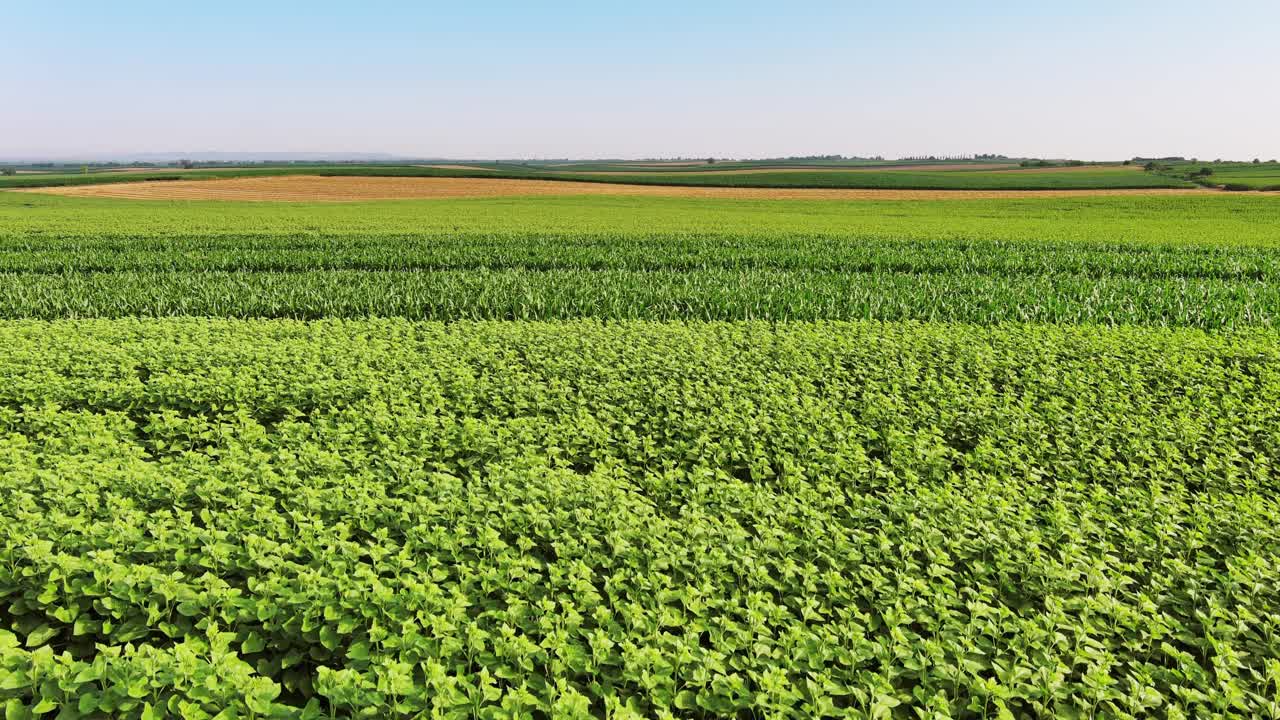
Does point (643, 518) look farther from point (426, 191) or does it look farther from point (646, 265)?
point (426, 191)

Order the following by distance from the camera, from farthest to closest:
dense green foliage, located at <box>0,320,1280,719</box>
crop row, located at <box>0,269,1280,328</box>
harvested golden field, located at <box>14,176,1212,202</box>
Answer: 1. harvested golden field, located at <box>14,176,1212,202</box>
2. crop row, located at <box>0,269,1280,328</box>
3. dense green foliage, located at <box>0,320,1280,719</box>

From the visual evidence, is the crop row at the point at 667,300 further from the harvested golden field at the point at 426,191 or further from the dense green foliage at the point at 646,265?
the harvested golden field at the point at 426,191

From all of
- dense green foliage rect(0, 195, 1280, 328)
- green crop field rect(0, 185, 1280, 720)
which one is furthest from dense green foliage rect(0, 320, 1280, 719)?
dense green foliage rect(0, 195, 1280, 328)

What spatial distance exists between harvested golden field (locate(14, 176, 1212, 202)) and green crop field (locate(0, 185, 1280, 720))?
5541 cm

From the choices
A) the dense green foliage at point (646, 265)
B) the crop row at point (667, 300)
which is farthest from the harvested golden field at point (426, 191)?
the crop row at point (667, 300)

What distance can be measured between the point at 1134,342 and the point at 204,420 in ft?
40.6

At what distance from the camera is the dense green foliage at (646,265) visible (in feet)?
48.2

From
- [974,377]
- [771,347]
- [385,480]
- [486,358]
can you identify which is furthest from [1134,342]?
[385,480]

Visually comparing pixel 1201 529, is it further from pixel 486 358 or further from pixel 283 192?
pixel 283 192

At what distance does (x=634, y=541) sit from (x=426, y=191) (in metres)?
70.8

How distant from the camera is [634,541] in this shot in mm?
4926

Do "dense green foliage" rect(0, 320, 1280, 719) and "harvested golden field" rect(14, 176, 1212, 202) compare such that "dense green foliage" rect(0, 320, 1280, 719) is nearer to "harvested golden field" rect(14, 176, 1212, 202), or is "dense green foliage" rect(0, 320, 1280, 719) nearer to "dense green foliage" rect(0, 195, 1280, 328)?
"dense green foliage" rect(0, 195, 1280, 328)

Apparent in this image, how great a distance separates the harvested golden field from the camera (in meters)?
63.2

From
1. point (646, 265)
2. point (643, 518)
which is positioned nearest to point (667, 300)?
point (646, 265)
